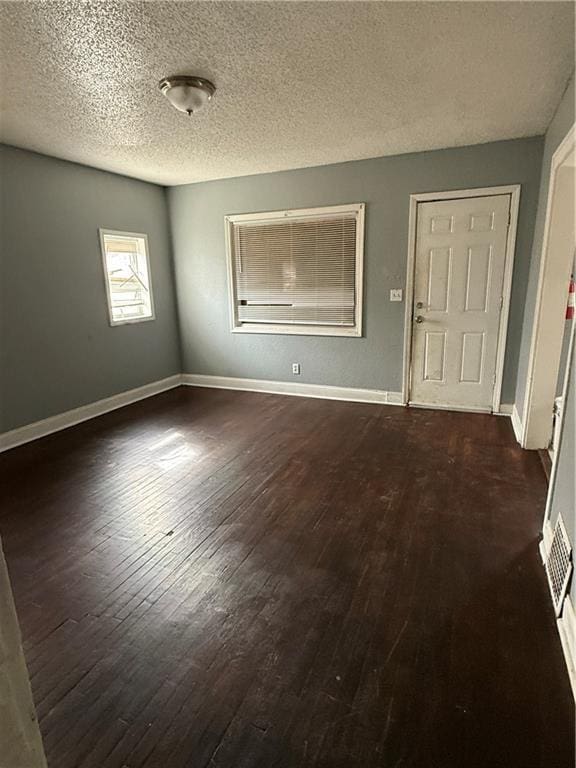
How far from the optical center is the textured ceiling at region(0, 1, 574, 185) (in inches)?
73.7

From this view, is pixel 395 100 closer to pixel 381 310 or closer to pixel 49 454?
pixel 381 310

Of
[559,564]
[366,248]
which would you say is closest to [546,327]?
[559,564]

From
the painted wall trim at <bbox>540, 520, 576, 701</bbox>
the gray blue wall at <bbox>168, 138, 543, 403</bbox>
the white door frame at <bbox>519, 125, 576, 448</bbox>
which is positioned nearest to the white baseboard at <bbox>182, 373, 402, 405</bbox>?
the gray blue wall at <bbox>168, 138, 543, 403</bbox>

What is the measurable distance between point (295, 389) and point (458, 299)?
211cm

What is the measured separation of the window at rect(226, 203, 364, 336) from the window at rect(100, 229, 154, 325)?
41.2 inches

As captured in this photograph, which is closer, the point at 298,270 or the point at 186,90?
the point at 186,90

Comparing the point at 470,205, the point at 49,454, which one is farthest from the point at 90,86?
the point at 470,205

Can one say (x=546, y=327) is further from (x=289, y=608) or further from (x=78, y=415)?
(x=78, y=415)

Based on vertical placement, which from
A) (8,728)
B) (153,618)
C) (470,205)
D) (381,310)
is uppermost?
(470,205)

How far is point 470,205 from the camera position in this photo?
4020 millimetres

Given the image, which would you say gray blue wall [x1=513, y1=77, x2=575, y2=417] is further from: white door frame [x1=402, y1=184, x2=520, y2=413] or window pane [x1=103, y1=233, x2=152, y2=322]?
window pane [x1=103, y1=233, x2=152, y2=322]

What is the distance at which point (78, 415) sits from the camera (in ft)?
14.4

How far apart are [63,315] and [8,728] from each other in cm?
405

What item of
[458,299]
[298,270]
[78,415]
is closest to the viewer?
[458,299]
